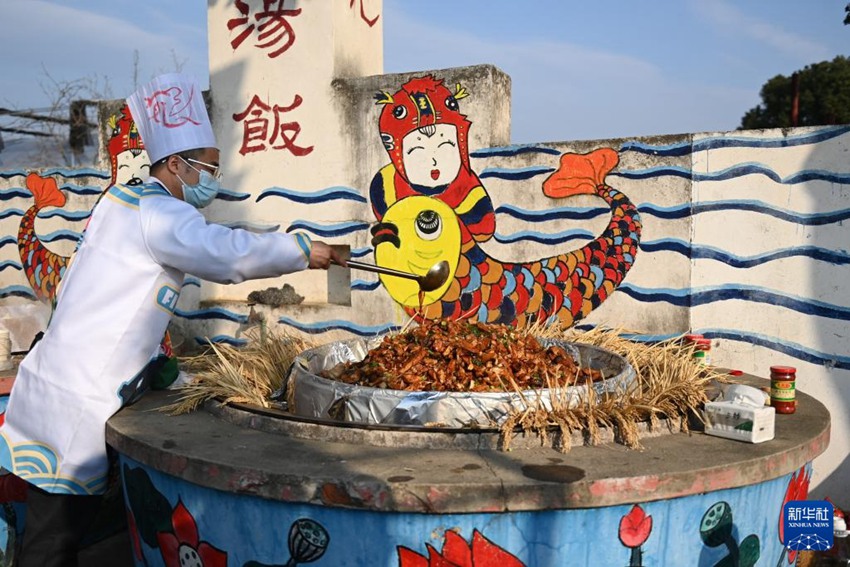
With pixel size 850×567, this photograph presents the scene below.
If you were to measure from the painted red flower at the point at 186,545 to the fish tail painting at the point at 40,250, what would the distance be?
5099mm

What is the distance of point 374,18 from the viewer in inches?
237

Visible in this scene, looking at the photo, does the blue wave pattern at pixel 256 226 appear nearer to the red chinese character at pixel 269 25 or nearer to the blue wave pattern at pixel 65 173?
the red chinese character at pixel 269 25

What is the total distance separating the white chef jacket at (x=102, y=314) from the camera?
2.64 m

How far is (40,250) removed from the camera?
23.1 feet

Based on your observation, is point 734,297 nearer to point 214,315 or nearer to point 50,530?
point 50,530

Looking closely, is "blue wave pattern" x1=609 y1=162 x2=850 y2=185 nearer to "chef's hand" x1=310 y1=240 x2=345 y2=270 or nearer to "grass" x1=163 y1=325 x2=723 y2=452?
"grass" x1=163 y1=325 x2=723 y2=452

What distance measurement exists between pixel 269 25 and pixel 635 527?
4824 millimetres

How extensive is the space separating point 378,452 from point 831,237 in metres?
3.21

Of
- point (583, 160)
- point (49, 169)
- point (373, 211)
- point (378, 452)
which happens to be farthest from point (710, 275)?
point (49, 169)

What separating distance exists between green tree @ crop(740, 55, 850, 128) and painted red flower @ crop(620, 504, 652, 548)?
19723 millimetres

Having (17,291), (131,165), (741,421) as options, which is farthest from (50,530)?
(17,291)

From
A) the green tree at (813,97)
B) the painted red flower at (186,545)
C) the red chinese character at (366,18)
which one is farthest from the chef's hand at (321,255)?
the green tree at (813,97)

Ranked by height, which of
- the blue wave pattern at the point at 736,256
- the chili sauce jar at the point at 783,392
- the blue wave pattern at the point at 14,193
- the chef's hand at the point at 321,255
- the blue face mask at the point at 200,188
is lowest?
the chili sauce jar at the point at 783,392

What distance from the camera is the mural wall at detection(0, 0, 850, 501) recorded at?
432 cm
